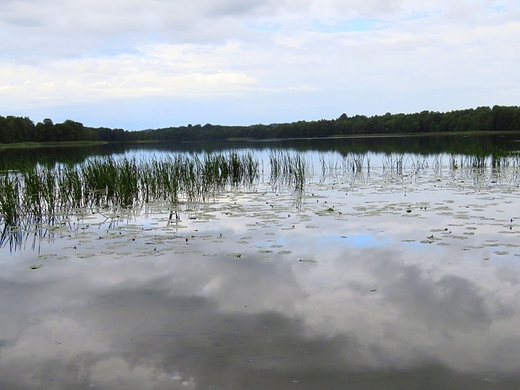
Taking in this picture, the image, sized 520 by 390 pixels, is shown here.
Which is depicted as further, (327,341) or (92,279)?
(92,279)

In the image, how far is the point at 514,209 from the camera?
7988 mm

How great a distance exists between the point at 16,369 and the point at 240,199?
7.58 meters

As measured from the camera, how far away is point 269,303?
417cm

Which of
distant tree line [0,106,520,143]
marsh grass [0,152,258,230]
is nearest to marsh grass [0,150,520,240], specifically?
marsh grass [0,152,258,230]

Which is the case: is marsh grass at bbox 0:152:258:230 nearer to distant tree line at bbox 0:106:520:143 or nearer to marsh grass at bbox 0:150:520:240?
marsh grass at bbox 0:150:520:240

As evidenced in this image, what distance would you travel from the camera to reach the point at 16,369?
3135 mm

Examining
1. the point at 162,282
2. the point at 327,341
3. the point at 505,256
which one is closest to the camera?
the point at 327,341

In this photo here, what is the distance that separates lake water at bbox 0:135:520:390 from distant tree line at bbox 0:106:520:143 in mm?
67634

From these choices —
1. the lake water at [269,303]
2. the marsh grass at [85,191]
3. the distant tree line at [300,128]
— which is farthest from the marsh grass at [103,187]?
the distant tree line at [300,128]

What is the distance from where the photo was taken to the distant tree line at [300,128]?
67312 millimetres

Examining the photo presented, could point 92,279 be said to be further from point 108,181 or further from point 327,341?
point 108,181

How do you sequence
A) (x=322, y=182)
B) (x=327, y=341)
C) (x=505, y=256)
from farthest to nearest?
1. (x=322, y=182)
2. (x=505, y=256)
3. (x=327, y=341)

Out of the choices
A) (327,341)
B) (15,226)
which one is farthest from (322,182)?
(327,341)

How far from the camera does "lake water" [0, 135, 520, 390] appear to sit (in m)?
3.01
